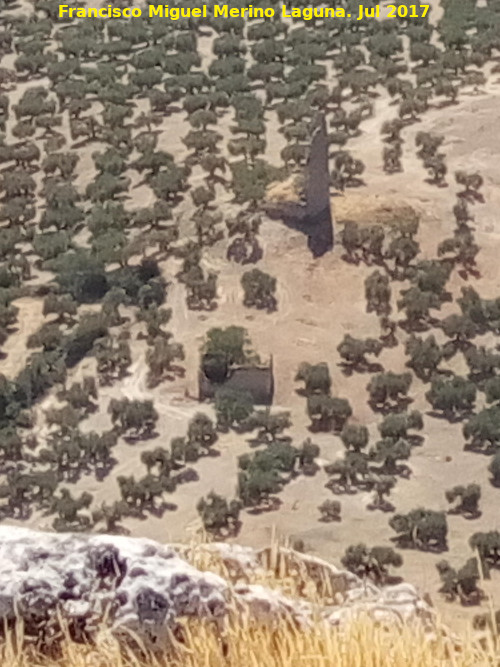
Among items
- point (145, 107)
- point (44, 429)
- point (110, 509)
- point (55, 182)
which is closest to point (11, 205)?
point (55, 182)

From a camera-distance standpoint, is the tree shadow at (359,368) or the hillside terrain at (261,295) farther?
the tree shadow at (359,368)

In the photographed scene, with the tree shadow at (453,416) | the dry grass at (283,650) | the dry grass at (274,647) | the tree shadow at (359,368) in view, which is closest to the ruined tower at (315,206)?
the tree shadow at (359,368)

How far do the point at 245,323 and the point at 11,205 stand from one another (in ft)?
31.4

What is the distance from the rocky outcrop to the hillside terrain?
29.8 ft

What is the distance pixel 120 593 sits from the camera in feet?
23.4

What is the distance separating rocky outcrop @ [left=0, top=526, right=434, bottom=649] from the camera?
707cm

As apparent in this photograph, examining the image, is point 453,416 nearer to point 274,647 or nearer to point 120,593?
point 120,593

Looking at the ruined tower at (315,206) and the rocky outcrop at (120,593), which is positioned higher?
the rocky outcrop at (120,593)

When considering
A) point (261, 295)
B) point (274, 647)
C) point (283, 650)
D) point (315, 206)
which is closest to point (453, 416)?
point (261, 295)

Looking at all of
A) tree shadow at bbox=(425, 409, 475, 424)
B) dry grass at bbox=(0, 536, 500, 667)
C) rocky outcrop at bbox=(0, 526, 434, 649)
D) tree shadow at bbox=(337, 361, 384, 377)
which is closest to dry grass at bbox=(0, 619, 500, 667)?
dry grass at bbox=(0, 536, 500, 667)

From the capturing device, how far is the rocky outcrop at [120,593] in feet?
23.2

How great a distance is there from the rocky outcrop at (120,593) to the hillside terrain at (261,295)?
9090 mm

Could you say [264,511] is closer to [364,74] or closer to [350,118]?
[350,118]

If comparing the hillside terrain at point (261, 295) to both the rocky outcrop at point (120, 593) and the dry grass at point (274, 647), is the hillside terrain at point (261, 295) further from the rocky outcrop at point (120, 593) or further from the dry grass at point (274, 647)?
the dry grass at point (274, 647)
